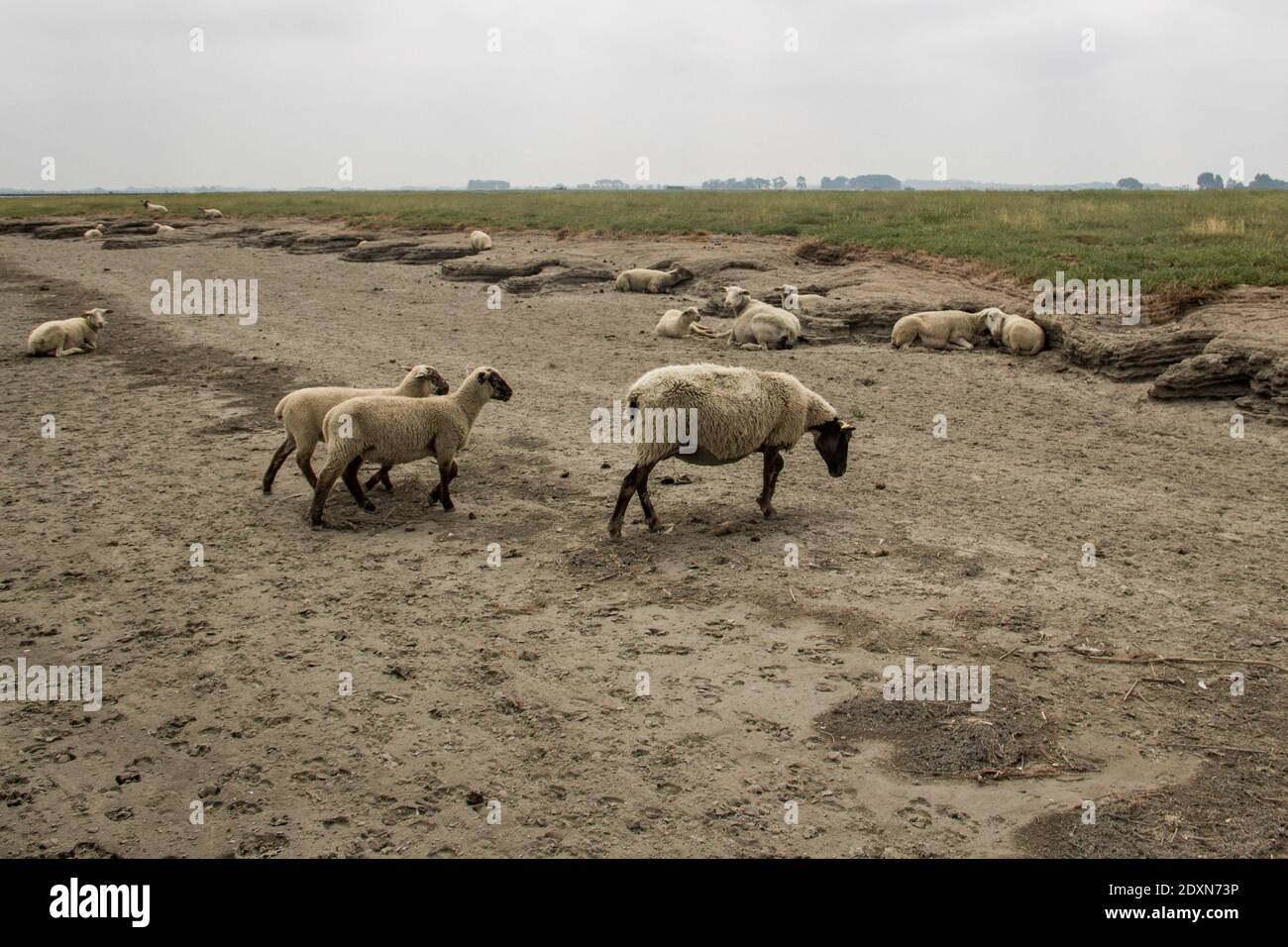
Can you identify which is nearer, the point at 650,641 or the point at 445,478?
the point at 650,641

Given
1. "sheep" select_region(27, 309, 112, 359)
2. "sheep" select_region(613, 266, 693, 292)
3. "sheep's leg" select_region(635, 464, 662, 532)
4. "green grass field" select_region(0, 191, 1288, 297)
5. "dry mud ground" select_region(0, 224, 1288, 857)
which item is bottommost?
"dry mud ground" select_region(0, 224, 1288, 857)

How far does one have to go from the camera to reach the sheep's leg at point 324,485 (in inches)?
332

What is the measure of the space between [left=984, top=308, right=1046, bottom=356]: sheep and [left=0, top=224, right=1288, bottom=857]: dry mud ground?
3230mm

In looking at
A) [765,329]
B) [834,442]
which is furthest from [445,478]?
[765,329]

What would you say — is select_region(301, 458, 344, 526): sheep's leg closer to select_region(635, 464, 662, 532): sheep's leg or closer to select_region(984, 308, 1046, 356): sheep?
select_region(635, 464, 662, 532): sheep's leg

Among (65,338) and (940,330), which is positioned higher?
(940,330)

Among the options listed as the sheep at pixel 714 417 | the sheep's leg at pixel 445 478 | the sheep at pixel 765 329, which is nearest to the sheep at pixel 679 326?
the sheep at pixel 765 329

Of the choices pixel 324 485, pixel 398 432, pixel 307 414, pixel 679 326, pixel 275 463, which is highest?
pixel 679 326

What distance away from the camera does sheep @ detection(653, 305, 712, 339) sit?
1775 cm

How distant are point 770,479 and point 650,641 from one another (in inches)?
110

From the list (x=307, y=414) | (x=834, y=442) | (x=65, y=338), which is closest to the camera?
(x=307, y=414)

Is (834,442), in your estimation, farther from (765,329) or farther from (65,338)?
(65,338)

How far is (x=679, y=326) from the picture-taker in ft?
58.2

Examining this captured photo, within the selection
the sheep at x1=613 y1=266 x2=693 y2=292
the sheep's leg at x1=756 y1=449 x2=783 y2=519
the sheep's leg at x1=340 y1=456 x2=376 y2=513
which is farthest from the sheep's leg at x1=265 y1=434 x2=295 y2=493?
the sheep at x1=613 y1=266 x2=693 y2=292
